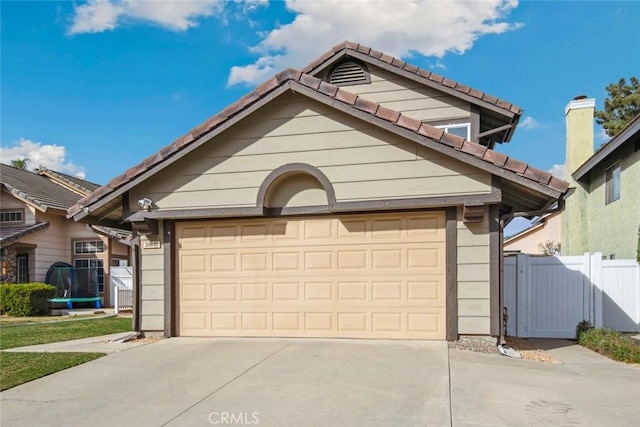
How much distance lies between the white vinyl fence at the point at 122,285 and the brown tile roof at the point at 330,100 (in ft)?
33.1

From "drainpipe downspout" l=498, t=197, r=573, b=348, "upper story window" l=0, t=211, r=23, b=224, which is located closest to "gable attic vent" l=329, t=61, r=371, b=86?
"drainpipe downspout" l=498, t=197, r=573, b=348

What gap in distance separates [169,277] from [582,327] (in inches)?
329

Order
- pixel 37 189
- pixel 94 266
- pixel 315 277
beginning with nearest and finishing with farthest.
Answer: pixel 315 277 → pixel 94 266 → pixel 37 189

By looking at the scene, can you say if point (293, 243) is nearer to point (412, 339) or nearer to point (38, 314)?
point (412, 339)

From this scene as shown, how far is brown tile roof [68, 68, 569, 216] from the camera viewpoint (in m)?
7.14

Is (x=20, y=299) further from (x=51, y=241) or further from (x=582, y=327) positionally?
(x=582, y=327)

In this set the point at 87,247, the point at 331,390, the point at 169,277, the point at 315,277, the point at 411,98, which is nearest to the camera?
the point at 331,390

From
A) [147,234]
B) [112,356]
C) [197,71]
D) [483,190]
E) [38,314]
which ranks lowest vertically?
[38,314]

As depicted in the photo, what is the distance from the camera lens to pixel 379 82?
11281 millimetres

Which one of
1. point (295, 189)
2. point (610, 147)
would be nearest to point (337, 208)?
point (295, 189)

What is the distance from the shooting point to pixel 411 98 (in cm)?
1108

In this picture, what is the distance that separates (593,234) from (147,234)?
15036 mm

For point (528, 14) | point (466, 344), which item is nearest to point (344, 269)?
point (466, 344)

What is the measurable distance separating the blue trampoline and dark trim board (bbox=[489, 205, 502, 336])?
1712 centimetres
